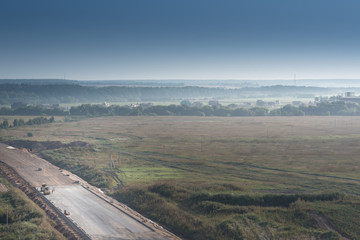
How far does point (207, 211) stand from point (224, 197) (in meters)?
3.71

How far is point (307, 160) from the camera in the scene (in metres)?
71.1

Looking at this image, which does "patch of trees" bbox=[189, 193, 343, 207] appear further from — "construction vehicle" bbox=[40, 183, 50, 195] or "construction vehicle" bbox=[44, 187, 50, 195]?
"construction vehicle" bbox=[40, 183, 50, 195]

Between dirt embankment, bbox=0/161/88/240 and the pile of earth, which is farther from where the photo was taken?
the pile of earth

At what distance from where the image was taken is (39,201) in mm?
46375

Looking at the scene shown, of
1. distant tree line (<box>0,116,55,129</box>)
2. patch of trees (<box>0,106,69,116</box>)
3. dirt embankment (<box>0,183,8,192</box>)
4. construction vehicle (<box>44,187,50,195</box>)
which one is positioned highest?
patch of trees (<box>0,106,69,116</box>)

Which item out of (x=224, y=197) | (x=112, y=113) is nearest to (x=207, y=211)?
(x=224, y=197)

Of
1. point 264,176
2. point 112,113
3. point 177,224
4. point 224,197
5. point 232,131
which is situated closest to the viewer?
point 177,224

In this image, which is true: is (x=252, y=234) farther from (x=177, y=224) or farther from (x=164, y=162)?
(x=164, y=162)

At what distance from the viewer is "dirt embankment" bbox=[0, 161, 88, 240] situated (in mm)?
36722

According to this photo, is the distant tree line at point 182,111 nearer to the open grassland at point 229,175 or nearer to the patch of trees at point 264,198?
the open grassland at point 229,175

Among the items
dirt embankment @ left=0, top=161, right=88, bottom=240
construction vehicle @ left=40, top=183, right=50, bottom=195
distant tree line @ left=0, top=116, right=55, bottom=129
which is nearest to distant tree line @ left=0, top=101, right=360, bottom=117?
distant tree line @ left=0, top=116, right=55, bottom=129

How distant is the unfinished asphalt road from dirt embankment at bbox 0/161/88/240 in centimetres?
94

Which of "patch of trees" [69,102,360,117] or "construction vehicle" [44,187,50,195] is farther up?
"patch of trees" [69,102,360,117]

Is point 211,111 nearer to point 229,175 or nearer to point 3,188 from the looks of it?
point 229,175
